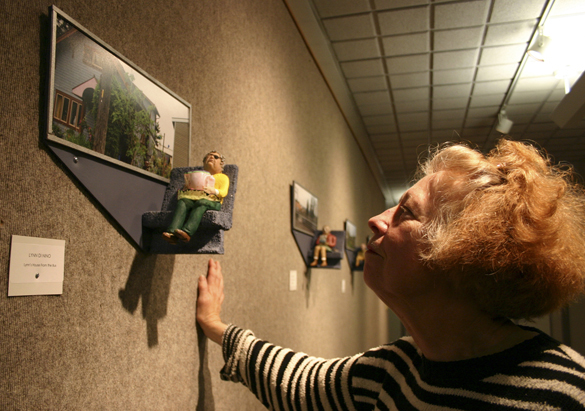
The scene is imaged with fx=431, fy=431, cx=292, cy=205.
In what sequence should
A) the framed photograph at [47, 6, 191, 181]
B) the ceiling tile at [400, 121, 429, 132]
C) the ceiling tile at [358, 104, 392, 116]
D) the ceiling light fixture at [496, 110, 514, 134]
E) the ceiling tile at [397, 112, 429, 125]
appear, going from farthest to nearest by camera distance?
the ceiling tile at [400, 121, 429, 132] < the ceiling tile at [397, 112, 429, 125] < the ceiling tile at [358, 104, 392, 116] < the ceiling light fixture at [496, 110, 514, 134] < the framed photograph at [47, 6, 191, 181]

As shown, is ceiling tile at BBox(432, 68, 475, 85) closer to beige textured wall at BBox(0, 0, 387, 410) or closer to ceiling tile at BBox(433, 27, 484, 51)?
ceiling tile at BBox(433, 27, 484, 51)

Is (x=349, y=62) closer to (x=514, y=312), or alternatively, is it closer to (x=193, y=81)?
(x=193, y=81)

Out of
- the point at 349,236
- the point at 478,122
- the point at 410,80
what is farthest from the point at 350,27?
the point at 478,122

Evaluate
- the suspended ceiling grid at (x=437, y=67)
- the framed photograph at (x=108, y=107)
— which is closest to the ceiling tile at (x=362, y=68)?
the suspended ceiling grid at (x=437, y=67)

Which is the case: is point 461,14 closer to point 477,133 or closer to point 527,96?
point 527,96

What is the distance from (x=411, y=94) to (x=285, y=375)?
4.02m

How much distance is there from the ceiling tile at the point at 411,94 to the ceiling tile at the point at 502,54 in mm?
698

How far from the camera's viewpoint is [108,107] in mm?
1085

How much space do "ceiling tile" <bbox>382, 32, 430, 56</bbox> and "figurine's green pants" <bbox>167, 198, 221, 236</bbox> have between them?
9.99 feet

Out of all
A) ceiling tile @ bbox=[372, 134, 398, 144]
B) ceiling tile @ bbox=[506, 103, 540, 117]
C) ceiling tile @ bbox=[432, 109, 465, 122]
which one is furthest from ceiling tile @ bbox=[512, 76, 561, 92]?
ceiling tile @ bbox=[372, 134, 398, 144]

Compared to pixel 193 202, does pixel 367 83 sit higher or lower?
higher

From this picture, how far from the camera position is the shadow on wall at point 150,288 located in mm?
1180

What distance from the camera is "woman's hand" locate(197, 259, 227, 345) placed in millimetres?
1505

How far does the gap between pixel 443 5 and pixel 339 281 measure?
2512 mm
